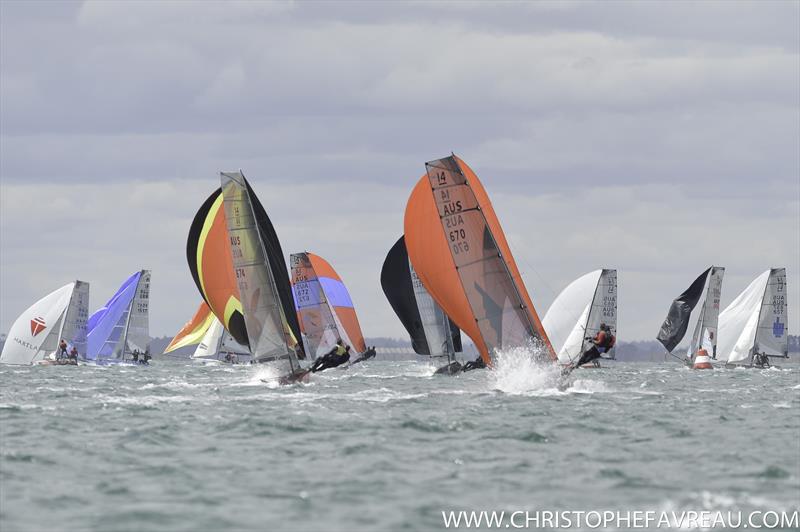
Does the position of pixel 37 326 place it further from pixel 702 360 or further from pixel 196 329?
pixel 702 360

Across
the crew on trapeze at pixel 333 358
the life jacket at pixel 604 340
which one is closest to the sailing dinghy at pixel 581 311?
the crew on trapeze at pixel 333 358

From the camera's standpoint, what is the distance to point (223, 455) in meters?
18.5

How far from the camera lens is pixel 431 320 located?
51.3 meters

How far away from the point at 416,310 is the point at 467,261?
20.6m

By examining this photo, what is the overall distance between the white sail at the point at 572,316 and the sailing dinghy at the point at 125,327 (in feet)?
72.1

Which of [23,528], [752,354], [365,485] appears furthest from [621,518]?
[752,354]

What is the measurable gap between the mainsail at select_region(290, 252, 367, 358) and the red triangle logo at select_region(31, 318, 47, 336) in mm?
14511

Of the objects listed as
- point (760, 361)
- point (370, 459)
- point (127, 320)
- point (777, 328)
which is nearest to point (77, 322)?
point (127, 320)

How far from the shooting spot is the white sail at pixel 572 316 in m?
70.5

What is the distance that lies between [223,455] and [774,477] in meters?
7.66

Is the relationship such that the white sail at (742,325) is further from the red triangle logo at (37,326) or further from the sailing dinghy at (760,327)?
the red triangle logo at (37,326)

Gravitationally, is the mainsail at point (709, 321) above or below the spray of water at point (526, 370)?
above

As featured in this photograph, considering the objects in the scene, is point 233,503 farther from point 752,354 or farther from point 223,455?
point 752,354

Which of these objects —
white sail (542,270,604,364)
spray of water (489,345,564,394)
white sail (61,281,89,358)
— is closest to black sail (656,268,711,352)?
white sail (542,270,604,364)
